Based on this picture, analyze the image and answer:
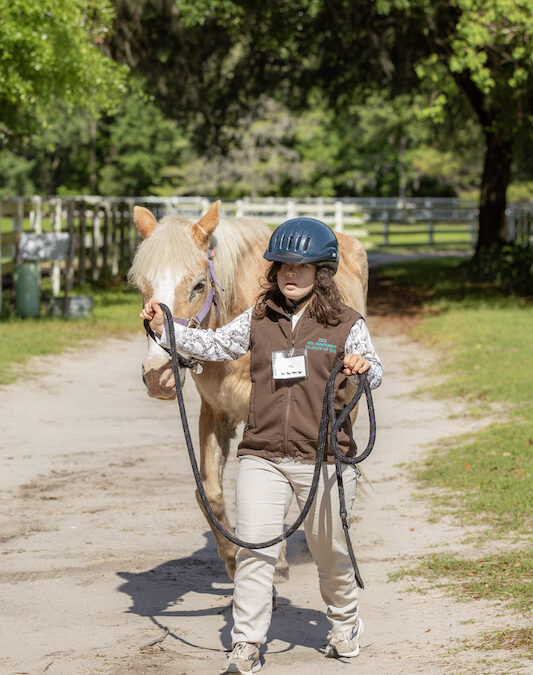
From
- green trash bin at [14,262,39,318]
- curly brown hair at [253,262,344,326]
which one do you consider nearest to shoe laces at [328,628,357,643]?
curly brown hair at [253,262,344,326]

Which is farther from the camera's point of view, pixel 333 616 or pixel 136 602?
pixel 136 602

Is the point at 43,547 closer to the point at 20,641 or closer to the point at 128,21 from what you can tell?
the point at 20,641

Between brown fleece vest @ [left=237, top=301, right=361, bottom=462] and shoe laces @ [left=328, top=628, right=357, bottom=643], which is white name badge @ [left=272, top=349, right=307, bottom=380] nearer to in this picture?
brown fleece vest @ [left=237, top=301, right=361, bottom=462]

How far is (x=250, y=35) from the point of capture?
22656 millimetres

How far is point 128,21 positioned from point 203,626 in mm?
17299

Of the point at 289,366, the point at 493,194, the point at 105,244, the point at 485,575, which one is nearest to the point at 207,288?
the point at 289,366

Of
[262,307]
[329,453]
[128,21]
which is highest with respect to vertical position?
[128,21]

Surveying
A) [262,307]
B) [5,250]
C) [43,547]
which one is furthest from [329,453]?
[5,250]

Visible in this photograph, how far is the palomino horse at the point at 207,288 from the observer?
4562 mm

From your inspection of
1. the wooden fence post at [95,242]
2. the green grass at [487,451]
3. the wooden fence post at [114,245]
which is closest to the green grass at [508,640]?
the green grass at [487,451]

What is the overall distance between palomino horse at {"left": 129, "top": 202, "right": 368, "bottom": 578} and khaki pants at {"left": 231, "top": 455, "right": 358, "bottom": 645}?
565mm

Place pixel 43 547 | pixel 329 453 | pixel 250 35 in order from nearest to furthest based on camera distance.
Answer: pixel 329 453 → pixel 43 547 → pixel 250 35

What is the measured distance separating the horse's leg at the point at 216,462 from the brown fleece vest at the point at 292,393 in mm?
1239

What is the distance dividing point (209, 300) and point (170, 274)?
29 cm
